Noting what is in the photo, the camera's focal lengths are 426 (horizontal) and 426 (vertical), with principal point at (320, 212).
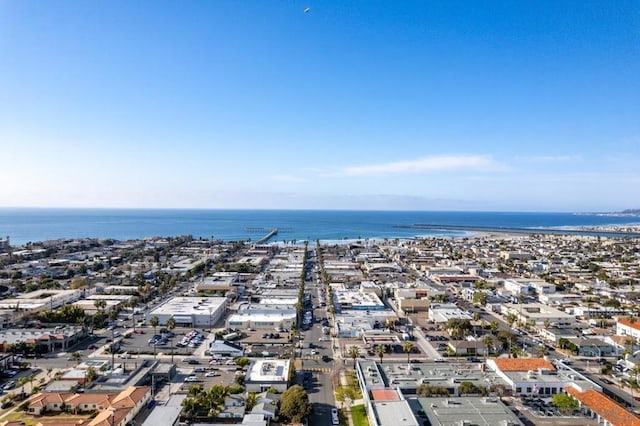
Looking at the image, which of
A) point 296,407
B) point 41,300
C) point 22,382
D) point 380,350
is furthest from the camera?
point 41,300

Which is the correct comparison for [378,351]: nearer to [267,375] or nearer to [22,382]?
[267,375]

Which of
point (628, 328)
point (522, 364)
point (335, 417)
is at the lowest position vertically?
point (335, 417)

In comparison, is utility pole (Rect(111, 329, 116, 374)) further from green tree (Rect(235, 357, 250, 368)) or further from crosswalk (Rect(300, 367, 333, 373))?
crosswalk (Rect(300, 367, 333, 373))

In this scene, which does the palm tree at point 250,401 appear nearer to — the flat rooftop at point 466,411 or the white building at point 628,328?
the flat rooftop at point 466,411

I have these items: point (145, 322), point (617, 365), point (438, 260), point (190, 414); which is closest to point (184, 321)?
point (145, 322)

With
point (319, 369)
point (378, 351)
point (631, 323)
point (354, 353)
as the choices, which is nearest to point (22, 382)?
point (319, 369)

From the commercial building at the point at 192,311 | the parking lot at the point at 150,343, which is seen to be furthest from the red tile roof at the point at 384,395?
the commercial building at the point at 192,311
